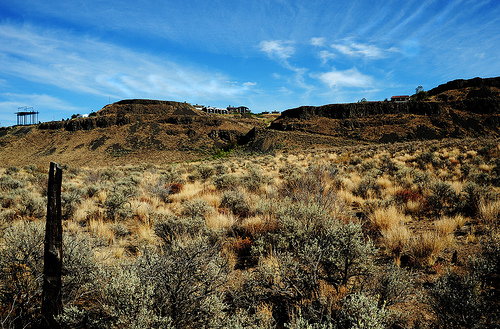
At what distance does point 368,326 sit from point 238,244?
282 centimetres

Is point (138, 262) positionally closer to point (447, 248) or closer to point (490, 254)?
point (490, 254)

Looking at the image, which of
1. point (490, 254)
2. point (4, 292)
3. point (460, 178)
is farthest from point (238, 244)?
point (460, 178)

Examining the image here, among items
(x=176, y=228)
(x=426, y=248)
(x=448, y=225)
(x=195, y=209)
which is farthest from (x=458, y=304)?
(x=195, y=209)

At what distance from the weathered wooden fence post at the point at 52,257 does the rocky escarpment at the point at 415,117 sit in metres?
53.3

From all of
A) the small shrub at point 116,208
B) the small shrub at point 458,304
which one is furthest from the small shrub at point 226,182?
the small shrub at point 458,304

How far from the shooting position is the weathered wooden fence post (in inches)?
89.8

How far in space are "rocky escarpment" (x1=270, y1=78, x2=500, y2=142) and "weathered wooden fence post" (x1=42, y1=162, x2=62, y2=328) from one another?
2097 inches

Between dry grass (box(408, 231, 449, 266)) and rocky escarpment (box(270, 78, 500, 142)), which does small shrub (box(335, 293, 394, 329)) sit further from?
rocky escarpment (box(270, 78, 500, 142))

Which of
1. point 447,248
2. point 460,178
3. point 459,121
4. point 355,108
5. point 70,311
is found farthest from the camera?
point 355,108

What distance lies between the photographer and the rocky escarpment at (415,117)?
4609 cm

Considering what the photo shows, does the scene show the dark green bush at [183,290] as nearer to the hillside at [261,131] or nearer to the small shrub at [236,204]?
the small shrub at [236,204]

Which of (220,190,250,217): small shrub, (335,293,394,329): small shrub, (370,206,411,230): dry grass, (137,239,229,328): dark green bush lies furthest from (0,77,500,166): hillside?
(335,293,394,329): small shrub

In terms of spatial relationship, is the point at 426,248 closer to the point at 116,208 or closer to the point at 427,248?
the point at 427,248

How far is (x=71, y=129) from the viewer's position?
59.2 metres
